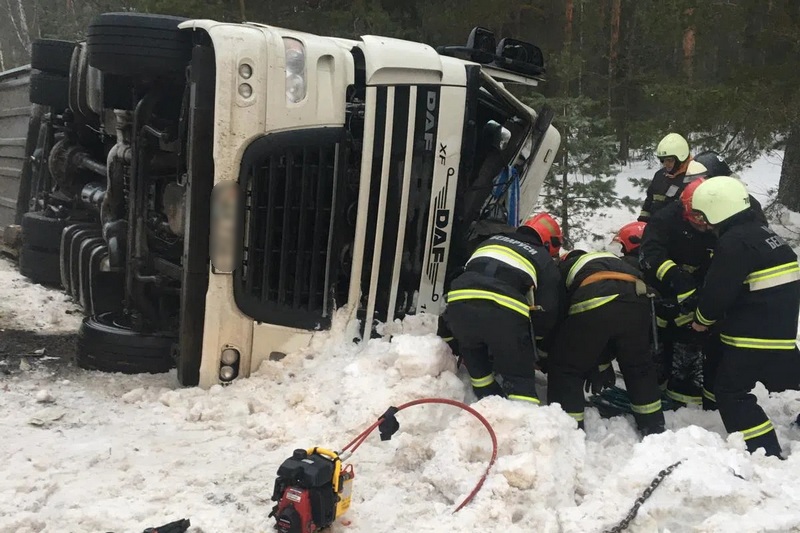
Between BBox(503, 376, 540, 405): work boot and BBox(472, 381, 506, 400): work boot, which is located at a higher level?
BBox(503, 376, 540, 405): work boot

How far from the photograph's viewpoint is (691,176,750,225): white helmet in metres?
4.09

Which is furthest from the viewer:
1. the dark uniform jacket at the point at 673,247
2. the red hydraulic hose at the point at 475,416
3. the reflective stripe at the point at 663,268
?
the dark uniform jacket at the point at 673,247

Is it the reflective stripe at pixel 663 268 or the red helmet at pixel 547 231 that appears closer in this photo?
the red helmet at pixel 547 231

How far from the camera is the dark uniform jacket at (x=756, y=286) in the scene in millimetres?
3984

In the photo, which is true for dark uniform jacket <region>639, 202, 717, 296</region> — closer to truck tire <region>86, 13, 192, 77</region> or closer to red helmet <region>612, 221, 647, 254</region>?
red helmet <region>612, 221, 647, 254</region>

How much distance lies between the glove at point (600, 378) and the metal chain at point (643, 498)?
1226 mm

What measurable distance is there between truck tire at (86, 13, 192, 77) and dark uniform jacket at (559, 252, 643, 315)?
8.93 feet

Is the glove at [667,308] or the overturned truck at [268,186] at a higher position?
the overturned truck at [268,186]

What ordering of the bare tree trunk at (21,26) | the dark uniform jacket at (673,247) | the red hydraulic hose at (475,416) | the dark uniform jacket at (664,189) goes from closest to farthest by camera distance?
the red hydraulic hose at (475,416) < the dark uniform jacket at (673,247) < the dark uniform jacket at (664,189) < the bare tree trunk at (21,26)

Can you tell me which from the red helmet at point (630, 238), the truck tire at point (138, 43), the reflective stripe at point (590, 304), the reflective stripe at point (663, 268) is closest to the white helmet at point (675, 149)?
the red helmet at point (630, 238)

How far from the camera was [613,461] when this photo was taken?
3.57 metres

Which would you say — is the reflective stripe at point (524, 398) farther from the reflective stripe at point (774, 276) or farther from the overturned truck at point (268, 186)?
the reflective stripe at point (774, 276)

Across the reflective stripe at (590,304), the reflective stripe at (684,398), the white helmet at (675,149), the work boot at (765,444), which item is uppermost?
the white helmet at (675,149)

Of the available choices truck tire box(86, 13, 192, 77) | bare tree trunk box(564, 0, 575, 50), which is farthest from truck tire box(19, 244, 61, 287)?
bare tree trunk box(564, 0, 575, 50)
